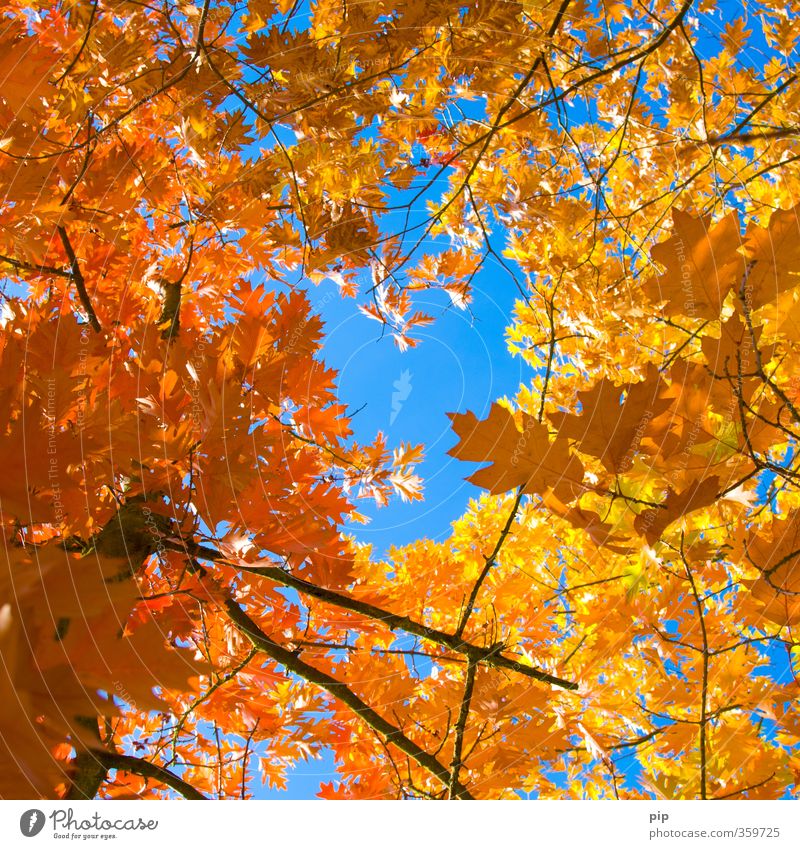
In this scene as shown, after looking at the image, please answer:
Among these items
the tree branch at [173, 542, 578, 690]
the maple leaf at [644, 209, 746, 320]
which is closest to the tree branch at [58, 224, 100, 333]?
the tree branch at [173, 542, 578, 690]

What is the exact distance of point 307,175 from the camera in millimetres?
1287

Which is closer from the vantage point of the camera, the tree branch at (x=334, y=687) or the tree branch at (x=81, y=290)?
the tree branch at (x=334, y=687)

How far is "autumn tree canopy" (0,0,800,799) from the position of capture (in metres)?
0.60

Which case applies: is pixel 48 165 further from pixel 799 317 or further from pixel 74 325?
pixel 799 317

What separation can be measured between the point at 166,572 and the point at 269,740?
728 mm

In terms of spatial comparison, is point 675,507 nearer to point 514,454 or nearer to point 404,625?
point 514,454

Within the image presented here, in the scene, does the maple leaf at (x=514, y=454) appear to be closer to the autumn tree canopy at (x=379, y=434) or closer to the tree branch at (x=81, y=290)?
the autumn tree canopy at (x=379, y=434)

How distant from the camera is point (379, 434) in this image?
62.1 inches

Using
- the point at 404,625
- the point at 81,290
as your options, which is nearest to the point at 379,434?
the point at 404,625
